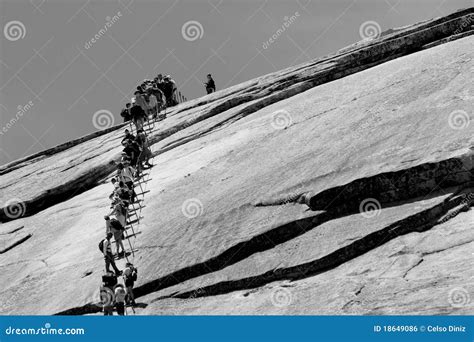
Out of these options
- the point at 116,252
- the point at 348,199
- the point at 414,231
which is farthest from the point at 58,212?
the point at 414,231

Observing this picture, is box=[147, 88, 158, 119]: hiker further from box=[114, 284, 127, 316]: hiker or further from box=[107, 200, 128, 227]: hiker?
box=[114, 284, 127, 316]: hiker

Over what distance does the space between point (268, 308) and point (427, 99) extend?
10.1 metres

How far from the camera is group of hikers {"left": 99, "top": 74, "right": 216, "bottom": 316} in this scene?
81.7 ft

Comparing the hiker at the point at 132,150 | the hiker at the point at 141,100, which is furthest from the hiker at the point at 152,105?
the hiker at the point at 132,150

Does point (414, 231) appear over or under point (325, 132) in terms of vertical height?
under

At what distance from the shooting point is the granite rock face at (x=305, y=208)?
21328 mm

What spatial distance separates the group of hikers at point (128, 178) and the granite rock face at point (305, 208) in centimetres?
71

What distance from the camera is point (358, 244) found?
2244cm

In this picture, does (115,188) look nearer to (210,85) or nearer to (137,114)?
(137,114)

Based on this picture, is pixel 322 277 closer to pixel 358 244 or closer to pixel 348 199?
pixel 358 244

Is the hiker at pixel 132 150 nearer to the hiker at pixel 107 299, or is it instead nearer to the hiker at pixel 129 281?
the hiker at pixel 129 281

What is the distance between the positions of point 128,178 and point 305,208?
11.6 metres

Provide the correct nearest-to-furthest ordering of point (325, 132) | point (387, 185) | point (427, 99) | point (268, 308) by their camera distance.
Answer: point (268, 308), point (387, 185), point (427, 99), point (325, 132)

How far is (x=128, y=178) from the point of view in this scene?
3431 centimetres
